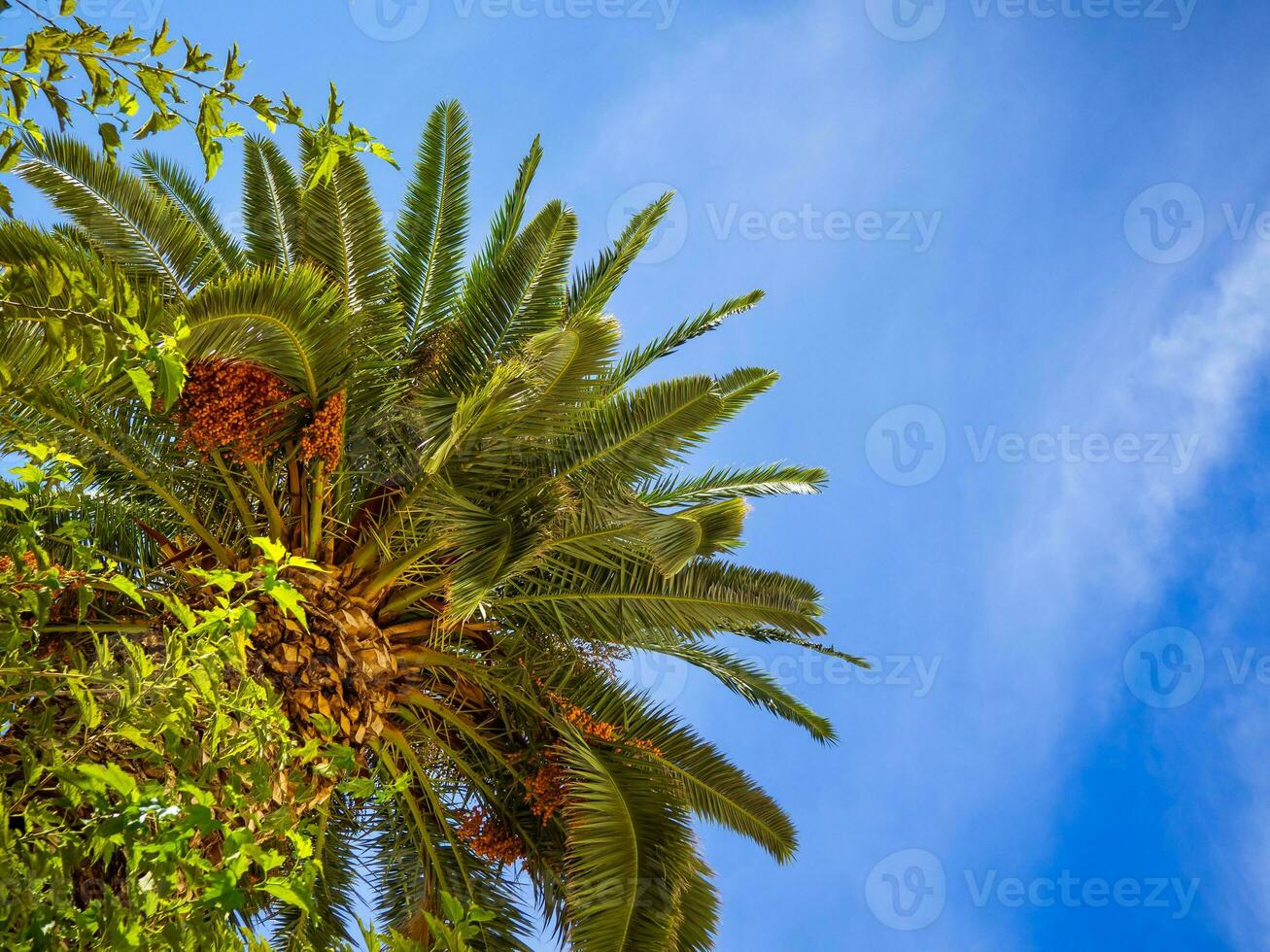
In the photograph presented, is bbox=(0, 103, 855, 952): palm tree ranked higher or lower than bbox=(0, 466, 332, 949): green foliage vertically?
higher

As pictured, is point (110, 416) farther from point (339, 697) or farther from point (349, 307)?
point (339, 697)

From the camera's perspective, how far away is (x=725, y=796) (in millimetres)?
7539

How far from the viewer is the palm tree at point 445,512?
20.0 feet

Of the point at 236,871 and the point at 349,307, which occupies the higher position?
the point at 349,307

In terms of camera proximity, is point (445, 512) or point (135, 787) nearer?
point (135, 787)

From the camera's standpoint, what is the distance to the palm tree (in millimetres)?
6098

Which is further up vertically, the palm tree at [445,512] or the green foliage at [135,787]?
the palm tree at [445,512]

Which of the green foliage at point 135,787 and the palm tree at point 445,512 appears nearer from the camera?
the green foliage at point 135,787

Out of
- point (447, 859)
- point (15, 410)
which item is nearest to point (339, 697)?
point (447, 859)

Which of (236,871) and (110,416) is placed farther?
(110,416)

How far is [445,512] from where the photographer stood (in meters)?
6.38

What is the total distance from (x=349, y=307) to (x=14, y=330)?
9.44 feet

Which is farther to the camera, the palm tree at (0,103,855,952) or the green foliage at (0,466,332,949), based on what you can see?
the palm tree at (0,103,855,952)

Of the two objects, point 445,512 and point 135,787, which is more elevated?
point 445,512
